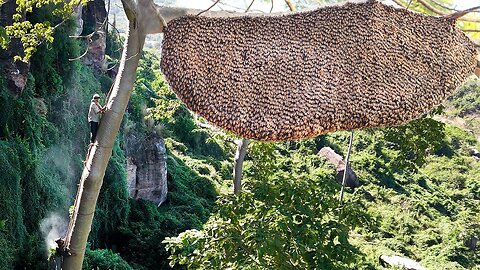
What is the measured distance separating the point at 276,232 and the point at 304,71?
2164 mm

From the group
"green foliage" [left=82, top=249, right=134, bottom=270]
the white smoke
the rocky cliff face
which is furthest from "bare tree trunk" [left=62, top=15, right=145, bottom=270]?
the rocky cliff face

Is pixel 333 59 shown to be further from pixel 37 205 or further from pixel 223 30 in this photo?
pixel 37 205

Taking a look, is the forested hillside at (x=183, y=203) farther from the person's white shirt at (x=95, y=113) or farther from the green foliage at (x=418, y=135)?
the person's white shirt at (x=95, y=113)

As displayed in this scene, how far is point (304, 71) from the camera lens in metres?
2.96

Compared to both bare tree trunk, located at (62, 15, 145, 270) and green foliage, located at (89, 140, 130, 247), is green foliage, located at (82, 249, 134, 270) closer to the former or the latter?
green foliage, located at (89, 140, 130, 247)

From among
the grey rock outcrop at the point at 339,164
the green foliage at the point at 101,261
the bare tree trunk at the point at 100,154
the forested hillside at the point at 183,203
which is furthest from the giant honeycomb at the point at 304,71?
the grey rock outcrop at the point at 339,164

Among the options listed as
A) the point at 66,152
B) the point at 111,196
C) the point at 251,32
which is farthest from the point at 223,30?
the point at 111,196

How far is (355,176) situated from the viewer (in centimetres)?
2491

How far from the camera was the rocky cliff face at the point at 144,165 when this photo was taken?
13.4 meters

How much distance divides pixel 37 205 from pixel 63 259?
16.1 feet

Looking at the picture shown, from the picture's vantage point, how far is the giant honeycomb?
9.30 feet

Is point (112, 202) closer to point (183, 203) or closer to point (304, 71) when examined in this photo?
point (183, 203)

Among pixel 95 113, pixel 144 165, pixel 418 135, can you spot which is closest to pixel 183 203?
pixel 144 165

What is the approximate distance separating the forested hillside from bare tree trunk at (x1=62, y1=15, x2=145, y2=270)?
1.56ft
